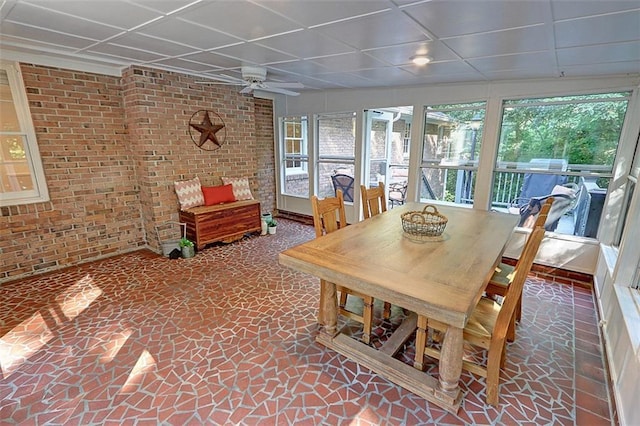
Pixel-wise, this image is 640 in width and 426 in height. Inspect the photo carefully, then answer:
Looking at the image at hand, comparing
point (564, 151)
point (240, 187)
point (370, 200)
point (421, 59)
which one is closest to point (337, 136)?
point (240, 187)

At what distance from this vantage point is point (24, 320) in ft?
8.37

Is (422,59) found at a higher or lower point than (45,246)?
higher

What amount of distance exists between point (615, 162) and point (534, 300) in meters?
1.71

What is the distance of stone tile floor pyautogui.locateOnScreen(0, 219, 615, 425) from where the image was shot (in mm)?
1713

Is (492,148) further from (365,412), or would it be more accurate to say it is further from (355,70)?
(365,412)

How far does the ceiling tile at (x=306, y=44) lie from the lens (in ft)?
7.61

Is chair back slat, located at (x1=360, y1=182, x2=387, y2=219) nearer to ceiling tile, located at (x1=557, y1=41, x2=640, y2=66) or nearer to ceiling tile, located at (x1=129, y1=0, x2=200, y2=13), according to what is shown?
ceiling tile, located at (x1=557, y1=41, x2=640, y2=66)

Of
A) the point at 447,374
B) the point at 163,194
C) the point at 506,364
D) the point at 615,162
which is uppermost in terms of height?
the point at 615,162

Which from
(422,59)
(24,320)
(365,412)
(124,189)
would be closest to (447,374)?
(365,412)

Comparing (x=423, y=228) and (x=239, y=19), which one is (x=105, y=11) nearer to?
(x=239, y=19)

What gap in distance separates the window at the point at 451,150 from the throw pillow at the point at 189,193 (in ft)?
10.9

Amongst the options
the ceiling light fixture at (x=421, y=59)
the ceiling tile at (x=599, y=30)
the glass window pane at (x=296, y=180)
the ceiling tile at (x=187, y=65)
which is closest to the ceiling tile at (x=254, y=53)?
the ceiling tile at (x=187, y=65)

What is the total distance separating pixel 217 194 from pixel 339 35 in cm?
294

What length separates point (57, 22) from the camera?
7.16 feet
